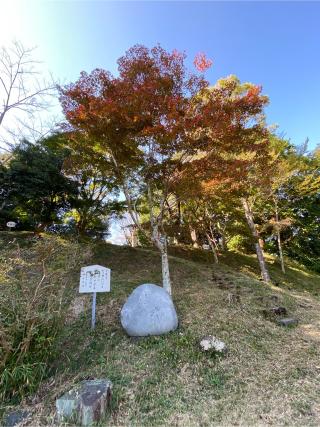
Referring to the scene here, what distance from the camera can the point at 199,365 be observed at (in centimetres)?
366

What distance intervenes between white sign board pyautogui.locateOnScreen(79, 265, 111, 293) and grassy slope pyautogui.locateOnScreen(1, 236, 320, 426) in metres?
0.73

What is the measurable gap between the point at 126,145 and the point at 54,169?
3.70 meters

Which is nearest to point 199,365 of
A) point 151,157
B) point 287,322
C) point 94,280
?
point 94,280

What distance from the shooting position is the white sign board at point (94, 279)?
4.77 meters

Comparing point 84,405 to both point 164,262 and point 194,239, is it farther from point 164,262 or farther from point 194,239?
point 194,239

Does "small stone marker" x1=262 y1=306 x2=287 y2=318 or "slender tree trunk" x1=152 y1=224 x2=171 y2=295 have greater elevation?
"slender tree trunk" x1=152 y1=224 x2=171 y2=295

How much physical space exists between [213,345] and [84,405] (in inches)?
82.2

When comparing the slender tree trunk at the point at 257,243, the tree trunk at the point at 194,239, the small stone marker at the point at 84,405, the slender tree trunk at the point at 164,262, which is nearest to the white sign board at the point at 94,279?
the slender tree trunk at the point at 164,262

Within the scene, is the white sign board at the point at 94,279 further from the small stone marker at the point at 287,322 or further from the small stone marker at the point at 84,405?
the small stone marker at the point at 287,322

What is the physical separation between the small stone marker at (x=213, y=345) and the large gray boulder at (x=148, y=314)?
2.26 ft

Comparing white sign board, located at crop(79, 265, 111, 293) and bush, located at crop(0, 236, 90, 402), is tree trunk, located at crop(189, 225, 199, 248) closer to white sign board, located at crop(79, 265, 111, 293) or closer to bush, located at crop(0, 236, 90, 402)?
white sign board, located at crop(79, 265, 111, 293)

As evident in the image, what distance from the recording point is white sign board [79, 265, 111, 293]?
477cm

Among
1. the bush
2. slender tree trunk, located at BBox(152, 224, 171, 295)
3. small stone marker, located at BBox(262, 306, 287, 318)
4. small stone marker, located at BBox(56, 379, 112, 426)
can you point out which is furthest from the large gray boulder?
small stone marker, located at BBox(262, 306, 287, 318)

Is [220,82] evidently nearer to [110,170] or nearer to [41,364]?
[110,170]
